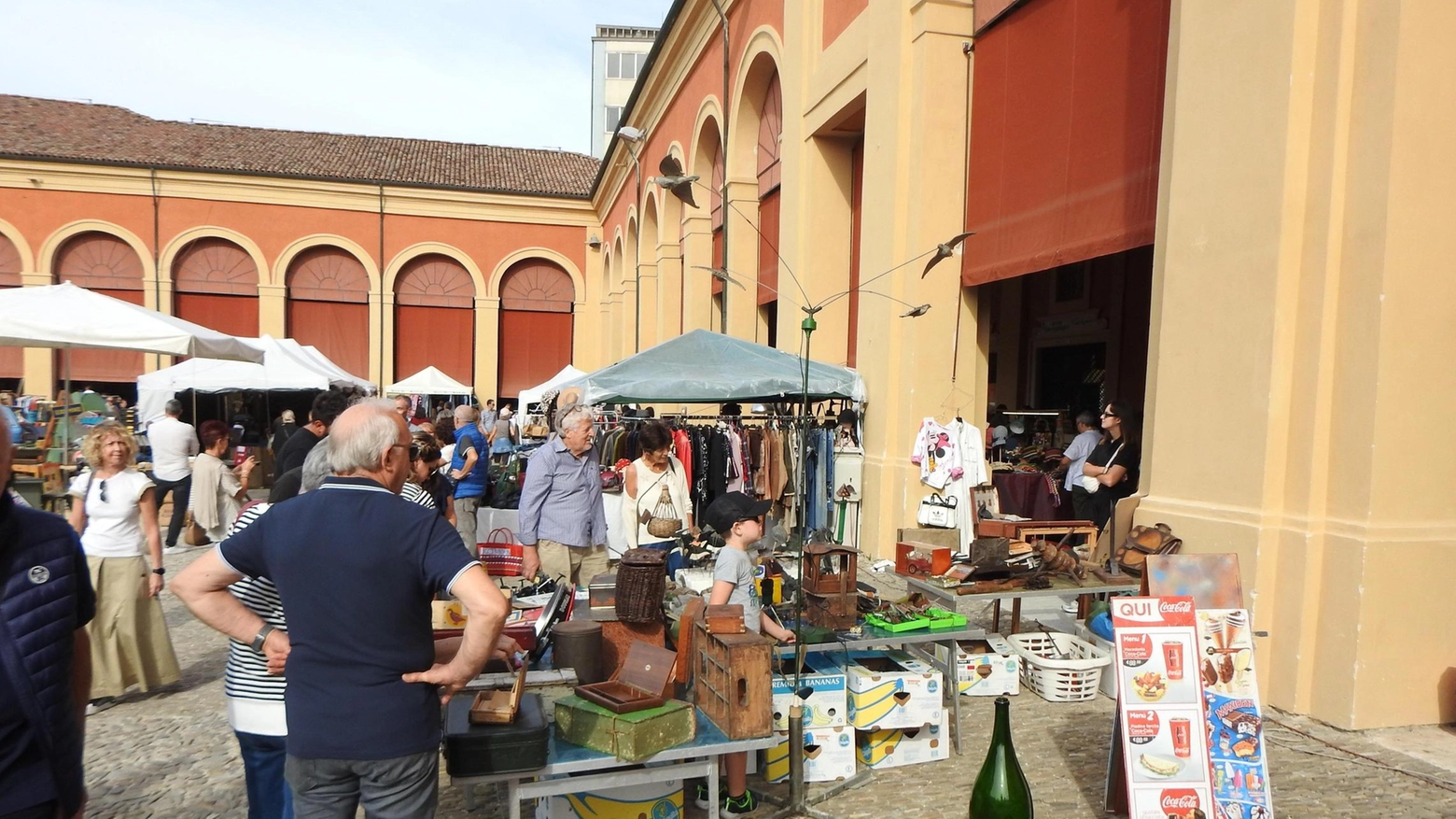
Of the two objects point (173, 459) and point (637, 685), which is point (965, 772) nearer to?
point (637, 685)

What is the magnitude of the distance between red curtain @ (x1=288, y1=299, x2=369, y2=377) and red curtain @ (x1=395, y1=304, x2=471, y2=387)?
1.10 metres

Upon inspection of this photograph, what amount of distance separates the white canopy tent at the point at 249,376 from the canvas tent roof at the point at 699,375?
8.17 m

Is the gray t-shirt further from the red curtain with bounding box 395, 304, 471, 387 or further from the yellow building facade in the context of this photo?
the red curtain with bounding box 395, 304, 471, 387

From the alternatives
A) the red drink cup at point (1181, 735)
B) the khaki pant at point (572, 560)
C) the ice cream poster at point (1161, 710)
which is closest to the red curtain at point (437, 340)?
the khaki pant at point (572, 560)

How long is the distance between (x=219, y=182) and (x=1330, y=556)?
2959cm

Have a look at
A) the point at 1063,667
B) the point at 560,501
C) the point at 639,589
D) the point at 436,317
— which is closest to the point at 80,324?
the point at 560,501

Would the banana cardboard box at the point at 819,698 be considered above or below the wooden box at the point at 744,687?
below

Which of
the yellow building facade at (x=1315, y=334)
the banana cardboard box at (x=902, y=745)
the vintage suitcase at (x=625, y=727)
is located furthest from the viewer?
the yellow building facade at (x=1315, y=334)

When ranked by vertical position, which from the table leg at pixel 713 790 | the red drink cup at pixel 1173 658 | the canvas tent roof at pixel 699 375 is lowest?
the table leg at pixel 713 790

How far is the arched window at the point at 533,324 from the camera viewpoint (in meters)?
28.2

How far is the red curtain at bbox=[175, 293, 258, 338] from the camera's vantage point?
83.1 feet

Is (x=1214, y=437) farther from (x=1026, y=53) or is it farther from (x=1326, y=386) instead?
(x=1026, y=53)

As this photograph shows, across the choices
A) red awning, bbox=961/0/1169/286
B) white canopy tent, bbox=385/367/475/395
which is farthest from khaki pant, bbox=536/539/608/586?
white canopy tent, bbox=385/367/475/395

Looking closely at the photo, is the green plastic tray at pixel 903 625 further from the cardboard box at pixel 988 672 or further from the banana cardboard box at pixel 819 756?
the cardboard box at pixel 988 672
